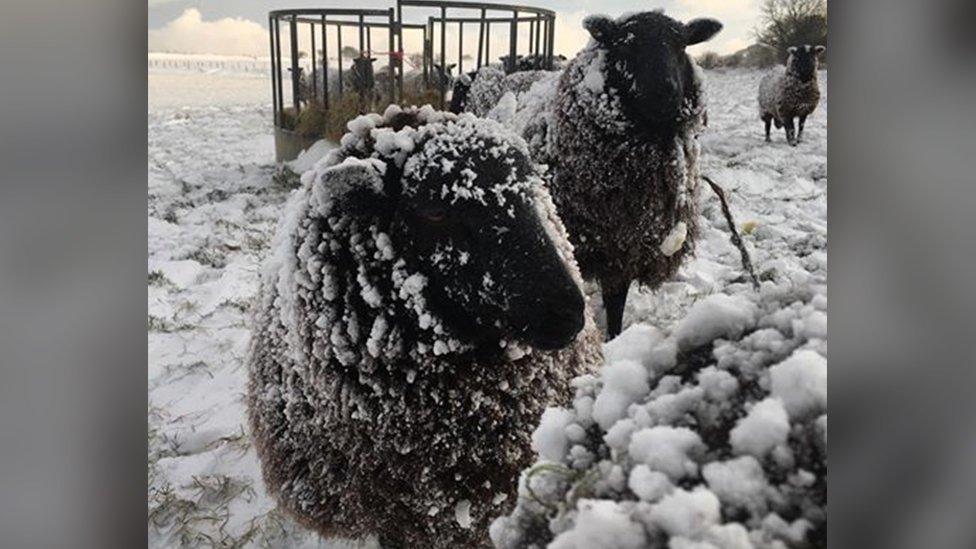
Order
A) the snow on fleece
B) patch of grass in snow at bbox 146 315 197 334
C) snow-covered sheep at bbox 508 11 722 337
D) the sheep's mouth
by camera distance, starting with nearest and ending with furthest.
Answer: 1. the snow on fleece
2. the sheep's mouth
3. patch of grass in snow at bbox 146 315 197 334
4. snow-covered sheep at bbox 508 11 722 337

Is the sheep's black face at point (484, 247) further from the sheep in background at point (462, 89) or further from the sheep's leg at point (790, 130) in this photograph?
the sheep's leg at point (790, 130)

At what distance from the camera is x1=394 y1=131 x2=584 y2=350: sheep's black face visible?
1217mm

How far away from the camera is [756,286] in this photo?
57.6 inches

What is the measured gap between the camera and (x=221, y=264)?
4.88 ft

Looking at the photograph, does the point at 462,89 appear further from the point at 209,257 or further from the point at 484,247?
the point at 209,257

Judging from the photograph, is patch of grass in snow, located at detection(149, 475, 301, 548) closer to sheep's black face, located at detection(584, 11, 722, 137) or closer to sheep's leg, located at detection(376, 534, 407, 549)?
sheep's leg, located at detection(376, 534, 407, 549)

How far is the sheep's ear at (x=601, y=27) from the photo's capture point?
1.49 meters

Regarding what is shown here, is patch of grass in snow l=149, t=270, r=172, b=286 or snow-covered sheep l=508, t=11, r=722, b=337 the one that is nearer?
patch of grass in snow l=149, t=270, r=172, b=286

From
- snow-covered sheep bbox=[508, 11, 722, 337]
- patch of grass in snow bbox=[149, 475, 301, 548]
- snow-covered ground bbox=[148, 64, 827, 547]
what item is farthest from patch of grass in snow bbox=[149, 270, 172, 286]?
snow-covered sheep bbox=[508, 11, 722, 337]

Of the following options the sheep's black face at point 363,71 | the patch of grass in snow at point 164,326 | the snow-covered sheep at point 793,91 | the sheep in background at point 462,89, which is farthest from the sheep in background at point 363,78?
the snow-covered sheep at point 793,91

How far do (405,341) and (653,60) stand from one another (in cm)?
81
